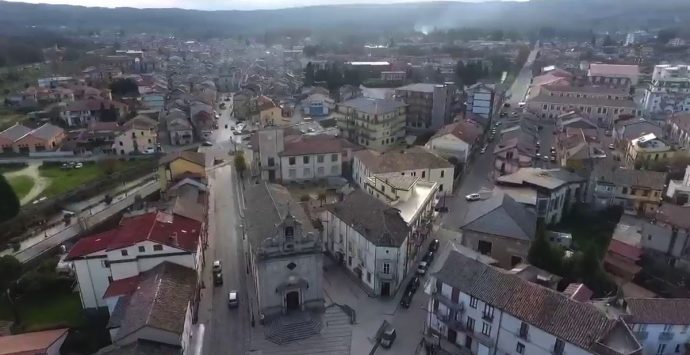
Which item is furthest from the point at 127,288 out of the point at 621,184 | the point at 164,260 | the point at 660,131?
the point at 660,131

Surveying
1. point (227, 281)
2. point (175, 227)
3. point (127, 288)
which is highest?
point (175, 227)

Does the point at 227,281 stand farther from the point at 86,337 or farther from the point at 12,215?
the point at 12,215

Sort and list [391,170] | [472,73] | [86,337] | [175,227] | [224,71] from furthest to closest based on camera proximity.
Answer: [224,71]
[472,73]
[391,170]
[175,227]
[86,337]

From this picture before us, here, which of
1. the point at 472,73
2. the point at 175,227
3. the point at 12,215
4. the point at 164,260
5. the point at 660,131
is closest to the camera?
the point at 164,260

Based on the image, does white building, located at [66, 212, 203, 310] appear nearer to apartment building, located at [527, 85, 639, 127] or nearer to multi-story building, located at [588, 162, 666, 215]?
multi-story building, located at [588, 162, 666, 215]

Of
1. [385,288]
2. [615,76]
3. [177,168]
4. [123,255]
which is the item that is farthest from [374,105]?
[615,76]

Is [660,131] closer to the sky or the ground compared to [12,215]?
closer to the sky

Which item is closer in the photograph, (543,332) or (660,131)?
(543,332)
